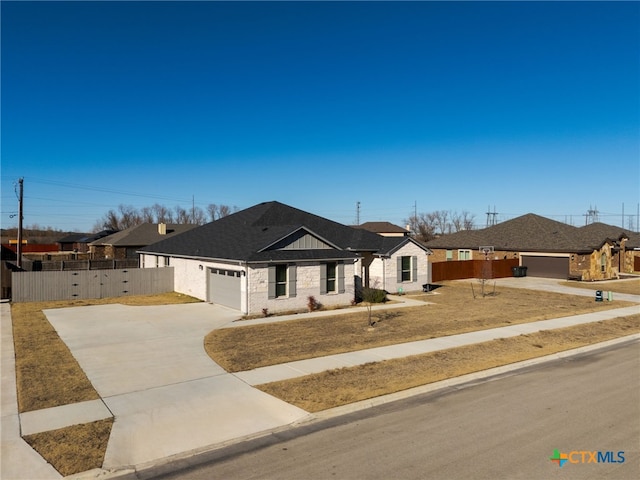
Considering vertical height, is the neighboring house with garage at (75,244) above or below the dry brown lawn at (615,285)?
above

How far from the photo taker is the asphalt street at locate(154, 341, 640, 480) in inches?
280

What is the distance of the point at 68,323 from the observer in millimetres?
19234

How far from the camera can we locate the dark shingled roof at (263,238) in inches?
900

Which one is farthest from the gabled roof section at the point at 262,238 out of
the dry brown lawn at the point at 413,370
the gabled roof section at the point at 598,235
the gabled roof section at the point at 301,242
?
the gabled roof section at the point at 598,235

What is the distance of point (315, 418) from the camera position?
935 cm

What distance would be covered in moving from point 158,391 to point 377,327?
1010cm

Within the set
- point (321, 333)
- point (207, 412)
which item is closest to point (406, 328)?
point (321, 333)

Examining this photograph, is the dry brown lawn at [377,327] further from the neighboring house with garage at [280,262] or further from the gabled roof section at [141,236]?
the gabled roof section at [141,236]

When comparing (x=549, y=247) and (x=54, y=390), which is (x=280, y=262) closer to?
(x=54, y=390)

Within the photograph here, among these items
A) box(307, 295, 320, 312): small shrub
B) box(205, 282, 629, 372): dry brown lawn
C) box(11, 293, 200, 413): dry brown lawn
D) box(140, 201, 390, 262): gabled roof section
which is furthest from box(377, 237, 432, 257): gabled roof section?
box(11, 293, 200, 413): dry brown lawn

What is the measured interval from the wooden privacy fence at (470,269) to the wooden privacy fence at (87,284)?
856 inches

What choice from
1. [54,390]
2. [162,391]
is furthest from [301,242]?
[54,390]

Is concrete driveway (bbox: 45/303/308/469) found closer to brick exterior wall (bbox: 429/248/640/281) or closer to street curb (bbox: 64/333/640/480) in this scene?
street curb (bbox: 64/333/640/480)

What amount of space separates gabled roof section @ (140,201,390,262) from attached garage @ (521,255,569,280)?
18.5 meters
